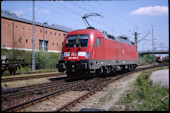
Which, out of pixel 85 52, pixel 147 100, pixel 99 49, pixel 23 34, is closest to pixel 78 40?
pixel 85 52

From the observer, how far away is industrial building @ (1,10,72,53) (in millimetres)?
33594

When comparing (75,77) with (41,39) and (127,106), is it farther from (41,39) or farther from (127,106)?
(41,39)

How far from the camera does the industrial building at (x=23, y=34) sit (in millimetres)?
33594

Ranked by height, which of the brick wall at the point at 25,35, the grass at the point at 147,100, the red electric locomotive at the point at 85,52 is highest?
the brick wall at the point at 25,35

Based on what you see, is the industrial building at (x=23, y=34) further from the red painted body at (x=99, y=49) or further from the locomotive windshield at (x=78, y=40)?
the locomotive windshield at (x=78, y=40)

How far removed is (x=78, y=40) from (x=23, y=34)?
2857 cm

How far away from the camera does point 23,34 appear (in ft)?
123

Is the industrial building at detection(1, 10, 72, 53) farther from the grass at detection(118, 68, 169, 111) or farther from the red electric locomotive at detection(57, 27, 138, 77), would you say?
the grass at detection(118, 68, 169, 111)

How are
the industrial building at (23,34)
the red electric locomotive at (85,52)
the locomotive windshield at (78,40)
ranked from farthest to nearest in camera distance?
the industrial building at (23,34) < the locomotive windshield at (78,40) < the red electric locomotive at (85,52)

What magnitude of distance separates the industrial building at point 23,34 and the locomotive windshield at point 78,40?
16671 millimetres

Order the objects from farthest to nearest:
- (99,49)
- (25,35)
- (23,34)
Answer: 1. (25,35)
2. (23,34)
3. (99,49)

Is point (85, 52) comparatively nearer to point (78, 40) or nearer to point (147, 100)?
point (78, 40)

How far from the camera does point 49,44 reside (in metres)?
45.7

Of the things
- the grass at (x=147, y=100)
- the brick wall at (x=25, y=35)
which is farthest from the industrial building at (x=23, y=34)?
the grass at (x=147, y=100)
